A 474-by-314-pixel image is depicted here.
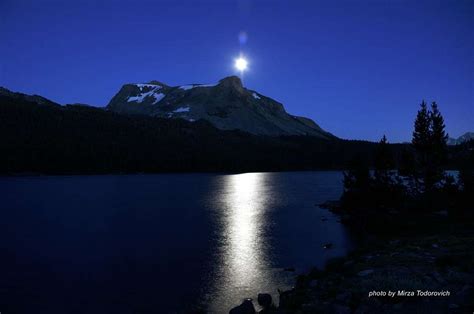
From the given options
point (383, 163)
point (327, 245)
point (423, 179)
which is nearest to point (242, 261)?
point (327, 245)

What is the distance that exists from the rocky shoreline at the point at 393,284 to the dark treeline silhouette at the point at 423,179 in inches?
968

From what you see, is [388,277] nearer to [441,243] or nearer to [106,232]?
[441,243]

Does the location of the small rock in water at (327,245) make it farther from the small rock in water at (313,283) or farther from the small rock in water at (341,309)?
the small rock in water at (341,309)

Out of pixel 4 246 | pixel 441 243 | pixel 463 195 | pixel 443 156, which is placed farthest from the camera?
pixel 443 156

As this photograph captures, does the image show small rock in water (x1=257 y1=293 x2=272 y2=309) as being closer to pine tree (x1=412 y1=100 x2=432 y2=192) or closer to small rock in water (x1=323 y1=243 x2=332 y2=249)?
small rock in water (x1=323 y1=243 x2=332 y2=249)

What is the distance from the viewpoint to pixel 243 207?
9581cm

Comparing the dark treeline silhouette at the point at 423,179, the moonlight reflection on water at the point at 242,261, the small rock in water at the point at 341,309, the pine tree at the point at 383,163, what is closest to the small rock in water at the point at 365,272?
the small rock in water at the point at 341,309

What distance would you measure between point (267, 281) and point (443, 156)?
145 ft

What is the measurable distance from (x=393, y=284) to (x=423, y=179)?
51.7 m

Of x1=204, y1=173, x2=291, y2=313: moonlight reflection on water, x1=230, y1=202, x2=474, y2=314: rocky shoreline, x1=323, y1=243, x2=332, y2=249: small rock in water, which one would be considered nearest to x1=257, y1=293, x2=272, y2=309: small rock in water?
x1=230, y1=202, x2=474, y2=314: rocky shoreline

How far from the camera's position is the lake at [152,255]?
104 feet

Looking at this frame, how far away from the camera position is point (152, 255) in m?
46.4

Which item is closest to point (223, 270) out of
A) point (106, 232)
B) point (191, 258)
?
point (191, 258)

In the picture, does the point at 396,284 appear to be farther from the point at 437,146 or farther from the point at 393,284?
the point at 437,146
